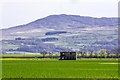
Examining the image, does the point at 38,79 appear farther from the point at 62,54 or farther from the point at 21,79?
the point at 62,54

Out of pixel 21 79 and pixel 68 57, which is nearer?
pixel 21 79

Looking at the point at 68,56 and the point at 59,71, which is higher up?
the point at 59,71

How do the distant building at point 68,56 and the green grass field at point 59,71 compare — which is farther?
the distant building at point 68,56

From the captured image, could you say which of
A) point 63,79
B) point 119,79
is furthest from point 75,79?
point 119,79

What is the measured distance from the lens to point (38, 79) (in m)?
39.1

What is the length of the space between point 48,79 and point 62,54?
114m

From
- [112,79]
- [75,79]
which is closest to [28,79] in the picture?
[75,79]

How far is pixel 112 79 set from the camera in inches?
1537

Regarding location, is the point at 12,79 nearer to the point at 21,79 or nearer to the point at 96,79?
the point at 21,79

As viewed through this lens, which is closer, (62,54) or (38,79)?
(38,79)

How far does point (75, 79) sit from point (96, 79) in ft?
5.95

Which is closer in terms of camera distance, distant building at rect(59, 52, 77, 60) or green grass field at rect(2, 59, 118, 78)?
green grass field at rect(2, 59, 118, 78)

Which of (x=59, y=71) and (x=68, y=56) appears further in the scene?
(x=68, y=56)

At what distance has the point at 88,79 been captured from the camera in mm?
39875
